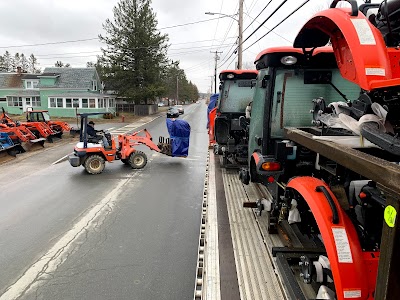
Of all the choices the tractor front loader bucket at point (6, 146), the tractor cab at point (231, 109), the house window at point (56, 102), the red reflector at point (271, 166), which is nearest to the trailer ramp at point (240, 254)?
the red reflector at point (271, 166)

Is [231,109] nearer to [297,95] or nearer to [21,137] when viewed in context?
[297,95]

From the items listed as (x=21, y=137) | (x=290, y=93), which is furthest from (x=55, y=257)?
(x=21, y=137)

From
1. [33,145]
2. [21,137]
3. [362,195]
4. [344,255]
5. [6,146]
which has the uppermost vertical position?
[362,195]

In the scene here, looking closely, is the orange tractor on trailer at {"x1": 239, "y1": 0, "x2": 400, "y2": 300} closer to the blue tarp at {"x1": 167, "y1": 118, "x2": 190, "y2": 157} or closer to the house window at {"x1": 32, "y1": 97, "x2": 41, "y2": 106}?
the blue tarp at {"x1": 167, "y1": 118, "x2": 190, "y2": 157}

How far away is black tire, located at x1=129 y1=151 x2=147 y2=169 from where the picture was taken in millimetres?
10648

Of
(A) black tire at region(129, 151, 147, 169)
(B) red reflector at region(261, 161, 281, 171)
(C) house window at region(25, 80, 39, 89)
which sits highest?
(C) house window at region(25, 80, 39, 89)

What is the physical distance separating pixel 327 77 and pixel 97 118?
33939 millimetres

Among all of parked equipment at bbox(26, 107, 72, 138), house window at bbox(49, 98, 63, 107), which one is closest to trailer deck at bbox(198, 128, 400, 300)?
parked equipment at bbox(26, 107, 72, 138)

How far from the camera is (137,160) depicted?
35.2 feet

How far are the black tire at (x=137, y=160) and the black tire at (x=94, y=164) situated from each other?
1.00 meters

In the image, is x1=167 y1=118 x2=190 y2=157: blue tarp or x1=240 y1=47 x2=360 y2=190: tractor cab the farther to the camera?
x1=167 y1=118 x2=190 y2=157: blue tarp

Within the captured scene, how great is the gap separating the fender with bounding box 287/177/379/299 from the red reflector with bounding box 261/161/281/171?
54.9 inches

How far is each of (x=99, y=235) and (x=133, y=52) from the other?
36661 mm

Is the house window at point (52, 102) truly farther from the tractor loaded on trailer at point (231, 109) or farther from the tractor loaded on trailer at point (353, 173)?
the tractor loaded on trailer at point (353, 173)
